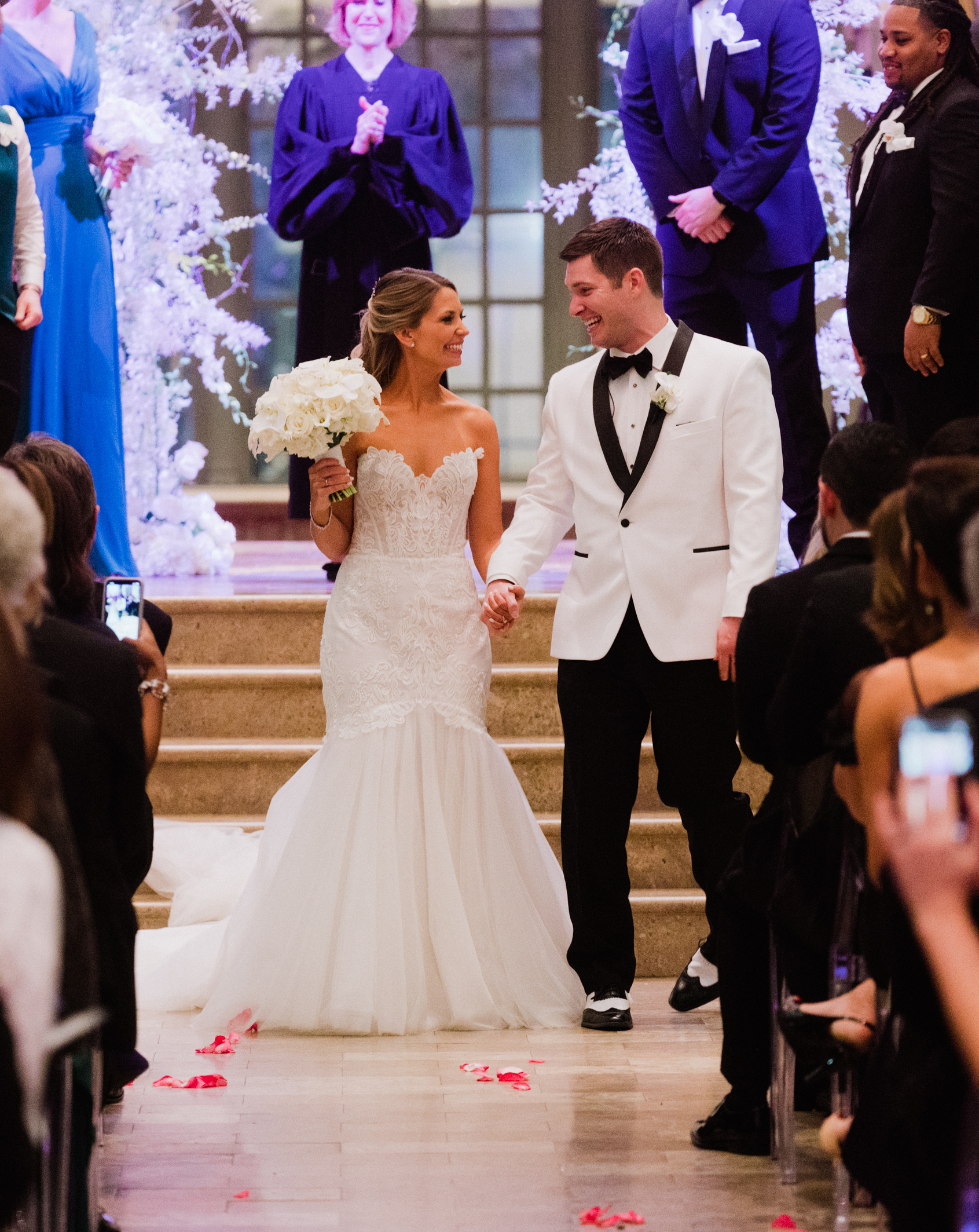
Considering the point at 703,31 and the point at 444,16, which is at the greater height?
the point at 444,16

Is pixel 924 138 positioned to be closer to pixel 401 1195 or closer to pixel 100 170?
pixel 100 170

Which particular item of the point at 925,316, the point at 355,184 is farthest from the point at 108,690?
the point at 355,184

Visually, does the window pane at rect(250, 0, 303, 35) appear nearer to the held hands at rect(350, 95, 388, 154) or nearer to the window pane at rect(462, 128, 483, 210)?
the window pane at rect(462, 128, 483, 210)

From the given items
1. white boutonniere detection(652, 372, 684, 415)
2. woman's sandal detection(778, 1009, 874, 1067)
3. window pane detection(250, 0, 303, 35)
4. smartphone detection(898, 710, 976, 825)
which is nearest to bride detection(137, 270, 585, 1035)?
white boutonniere detection(652, 372, 684, 415)

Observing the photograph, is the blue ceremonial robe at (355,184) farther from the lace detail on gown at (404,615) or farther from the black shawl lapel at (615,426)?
the black shawl lapel at (615,426)

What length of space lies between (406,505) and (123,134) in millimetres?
2278

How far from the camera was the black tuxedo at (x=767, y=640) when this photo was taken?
2.65 m

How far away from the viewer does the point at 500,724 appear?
4.93 m

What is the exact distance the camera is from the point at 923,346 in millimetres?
4328

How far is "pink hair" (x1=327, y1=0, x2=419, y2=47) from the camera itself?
18.4 ft

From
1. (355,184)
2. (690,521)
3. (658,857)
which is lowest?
(658,857)

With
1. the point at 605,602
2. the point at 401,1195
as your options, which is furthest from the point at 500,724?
the point at 401,1195

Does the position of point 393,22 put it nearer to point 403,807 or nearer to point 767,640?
point 403,807

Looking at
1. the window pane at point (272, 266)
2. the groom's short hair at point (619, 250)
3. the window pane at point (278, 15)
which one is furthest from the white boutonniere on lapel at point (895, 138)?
the window pane at point (278, 15)
